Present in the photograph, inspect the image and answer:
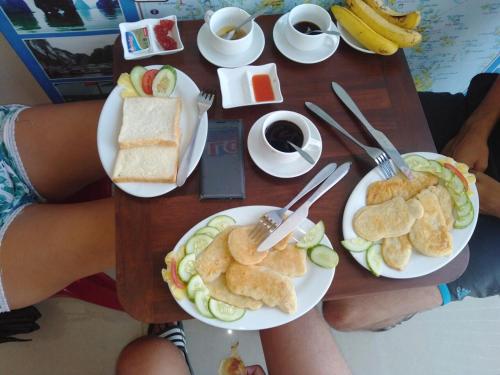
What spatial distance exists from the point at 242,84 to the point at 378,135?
0.43 meters

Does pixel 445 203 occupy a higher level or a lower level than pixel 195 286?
lower

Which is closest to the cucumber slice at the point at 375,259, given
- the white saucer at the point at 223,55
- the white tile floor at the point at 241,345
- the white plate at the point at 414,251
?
the white plate at the point at 414,251

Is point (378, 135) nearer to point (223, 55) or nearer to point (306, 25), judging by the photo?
point (306, 25)

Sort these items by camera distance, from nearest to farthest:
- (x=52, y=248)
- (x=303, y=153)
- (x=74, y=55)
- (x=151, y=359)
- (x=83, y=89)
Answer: (x=303, y=153)
(x=52, y=248)
(x=151, y=359)
(x=74, y=55)
(x=83, y=89)

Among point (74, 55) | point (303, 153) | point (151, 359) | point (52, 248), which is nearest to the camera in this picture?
point (303, 153)

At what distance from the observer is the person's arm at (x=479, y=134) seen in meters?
1.31

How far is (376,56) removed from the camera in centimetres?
123

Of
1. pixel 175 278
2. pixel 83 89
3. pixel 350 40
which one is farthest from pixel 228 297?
pixel 83 89

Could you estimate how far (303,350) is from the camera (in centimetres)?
120

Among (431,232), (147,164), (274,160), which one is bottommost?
(431,232)

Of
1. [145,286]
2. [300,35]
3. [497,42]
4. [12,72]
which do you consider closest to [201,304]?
[145,286]

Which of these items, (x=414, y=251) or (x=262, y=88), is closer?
(x=414, y=251)

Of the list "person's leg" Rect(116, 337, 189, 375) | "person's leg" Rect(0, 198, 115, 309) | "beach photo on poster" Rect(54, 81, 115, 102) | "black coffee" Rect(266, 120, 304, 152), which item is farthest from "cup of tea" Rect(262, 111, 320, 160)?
"beach photo on poster" Rect(54, 81, 115, 102)

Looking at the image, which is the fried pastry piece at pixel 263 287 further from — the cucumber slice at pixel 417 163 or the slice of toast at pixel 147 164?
the cucumber slice at pixel 417 163
